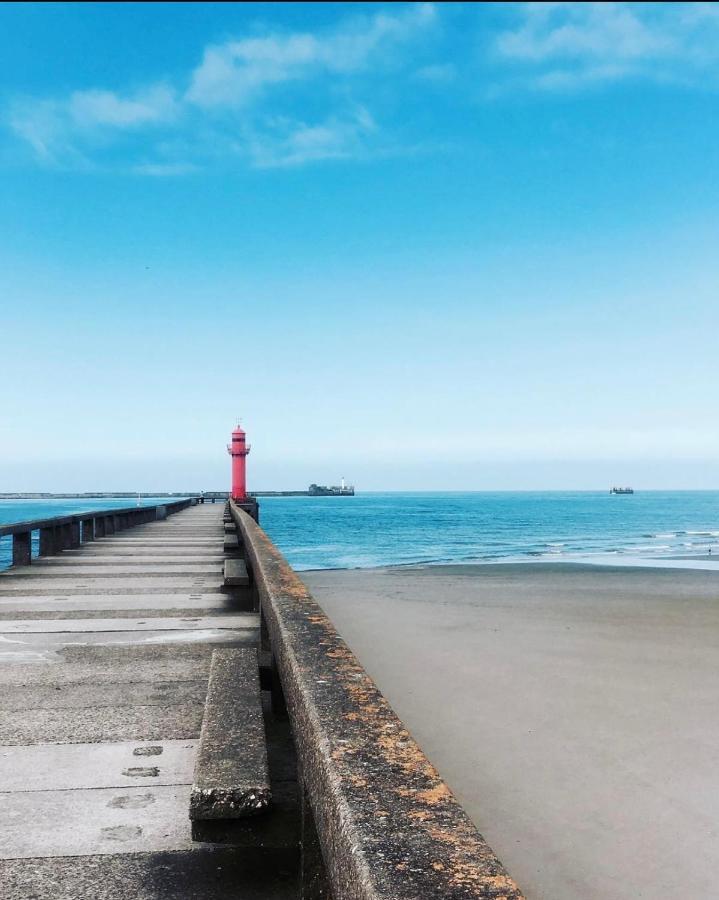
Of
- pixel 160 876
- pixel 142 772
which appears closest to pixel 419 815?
pixel 160 876

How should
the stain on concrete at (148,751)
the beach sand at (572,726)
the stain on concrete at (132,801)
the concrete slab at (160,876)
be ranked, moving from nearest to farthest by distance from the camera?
the concrete slab at (160,876), the stain on concrete at (132,801), the stain on concrete at (148,751), the beach sand at (572,726)

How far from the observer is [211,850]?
217cm

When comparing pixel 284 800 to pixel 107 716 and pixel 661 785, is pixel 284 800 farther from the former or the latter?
pixel 661 785

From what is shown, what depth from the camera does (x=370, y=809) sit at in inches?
52.6

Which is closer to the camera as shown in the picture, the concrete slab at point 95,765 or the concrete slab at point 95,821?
the concrete slab at point 95,821

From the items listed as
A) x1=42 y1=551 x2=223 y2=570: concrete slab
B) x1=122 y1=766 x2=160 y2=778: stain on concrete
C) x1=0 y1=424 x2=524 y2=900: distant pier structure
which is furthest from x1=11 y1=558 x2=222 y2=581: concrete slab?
x1=122 y1=766 x2=160 y2=778: stain on concrete

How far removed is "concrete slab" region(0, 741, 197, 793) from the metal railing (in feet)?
17.6

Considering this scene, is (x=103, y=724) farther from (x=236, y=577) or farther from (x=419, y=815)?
(x=236, y=577)

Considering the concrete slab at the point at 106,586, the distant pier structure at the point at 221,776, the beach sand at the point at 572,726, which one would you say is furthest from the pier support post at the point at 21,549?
the beach sand at the point at 572,726

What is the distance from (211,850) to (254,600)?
4145mm

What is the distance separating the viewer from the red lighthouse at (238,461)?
33125mm

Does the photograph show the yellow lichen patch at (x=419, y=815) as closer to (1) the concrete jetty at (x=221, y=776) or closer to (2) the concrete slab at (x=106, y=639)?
(1) the concrete jetty at (x=221, y=776)

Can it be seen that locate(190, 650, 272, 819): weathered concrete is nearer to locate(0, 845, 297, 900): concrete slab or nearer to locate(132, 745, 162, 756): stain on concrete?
locate(0, 845, 297, 900): concrete slab

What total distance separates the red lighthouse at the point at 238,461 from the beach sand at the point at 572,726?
61.5 feet
